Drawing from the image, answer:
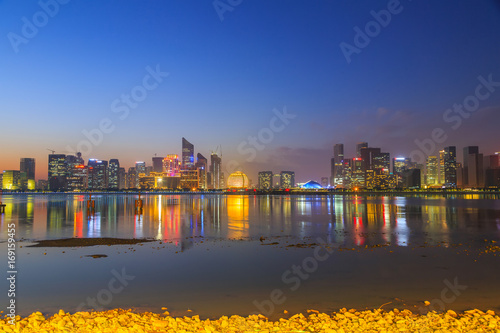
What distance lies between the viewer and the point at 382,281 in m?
14.0

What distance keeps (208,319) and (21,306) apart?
21.5 ft

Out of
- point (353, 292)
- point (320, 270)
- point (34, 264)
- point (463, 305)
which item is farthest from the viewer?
point (34, 264)

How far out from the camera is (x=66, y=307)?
37.5 feet

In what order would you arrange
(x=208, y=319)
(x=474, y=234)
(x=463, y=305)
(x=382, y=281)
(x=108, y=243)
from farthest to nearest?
1. (x=474, y=234)
2. (x=108, y=243)
3. (x=382, y=281)
4. (x=463, y=305)
5. (x=208, y=319)

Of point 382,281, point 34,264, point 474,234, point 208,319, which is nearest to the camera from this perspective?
point 208,319

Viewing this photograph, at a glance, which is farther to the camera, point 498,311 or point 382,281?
point 382,281

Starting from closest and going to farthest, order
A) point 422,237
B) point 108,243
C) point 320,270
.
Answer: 1. point 320,270
2. point 108,243
3. point 422,237

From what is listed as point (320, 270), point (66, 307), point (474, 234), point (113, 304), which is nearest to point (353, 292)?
point (320, 270)

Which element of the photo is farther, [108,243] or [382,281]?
[108,243]

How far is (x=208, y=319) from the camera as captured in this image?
991cm

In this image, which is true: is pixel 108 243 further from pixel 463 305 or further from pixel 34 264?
pixel 463 305

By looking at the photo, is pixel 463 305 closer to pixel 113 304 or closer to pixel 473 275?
pixel 473 275

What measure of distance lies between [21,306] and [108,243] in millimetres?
13325

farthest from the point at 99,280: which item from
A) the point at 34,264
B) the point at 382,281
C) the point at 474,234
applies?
the point at 474,234
